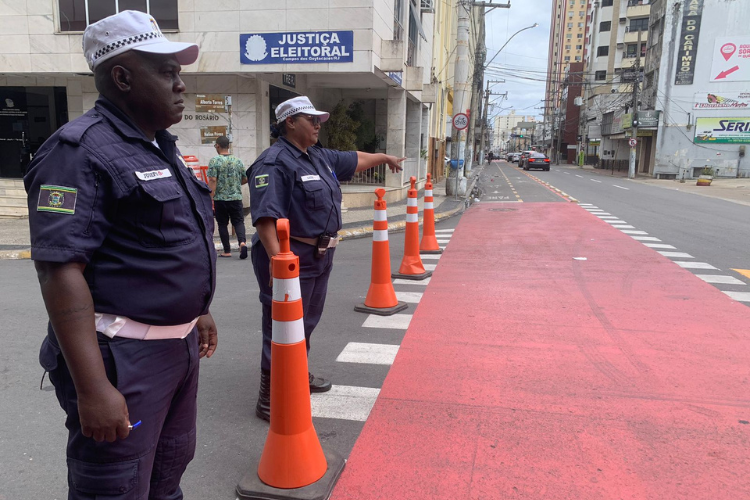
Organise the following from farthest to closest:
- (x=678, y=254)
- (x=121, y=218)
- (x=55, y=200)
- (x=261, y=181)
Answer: (x=678, y=254)
(x=261, y=181)
(x=121, y=218)
(x=55, y=200)

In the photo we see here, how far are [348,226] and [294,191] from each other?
8.58m

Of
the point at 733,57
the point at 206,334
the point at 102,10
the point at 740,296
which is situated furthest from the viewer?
the point at 733,57

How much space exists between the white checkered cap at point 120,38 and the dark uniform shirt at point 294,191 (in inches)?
66.8

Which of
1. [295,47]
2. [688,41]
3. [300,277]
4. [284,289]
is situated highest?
[688,41]

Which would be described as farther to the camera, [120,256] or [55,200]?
[120,256]

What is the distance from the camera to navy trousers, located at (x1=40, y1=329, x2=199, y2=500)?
1720 millimetres

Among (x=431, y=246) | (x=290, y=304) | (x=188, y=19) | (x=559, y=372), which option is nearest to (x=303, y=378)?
(x=290, y=304)

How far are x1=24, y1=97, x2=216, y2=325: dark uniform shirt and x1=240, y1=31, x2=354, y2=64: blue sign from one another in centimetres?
1273

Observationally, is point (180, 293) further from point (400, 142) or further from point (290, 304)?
point (400, 142)

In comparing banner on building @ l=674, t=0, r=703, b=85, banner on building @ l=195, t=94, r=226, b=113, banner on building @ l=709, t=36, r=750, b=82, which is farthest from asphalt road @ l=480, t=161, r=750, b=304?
banner on building @ l=709, t=36, r=750, b=82

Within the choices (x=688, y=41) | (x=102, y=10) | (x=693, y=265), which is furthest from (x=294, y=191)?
(x=688, y=41)

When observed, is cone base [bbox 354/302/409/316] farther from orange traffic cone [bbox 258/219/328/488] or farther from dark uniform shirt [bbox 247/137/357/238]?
orange traffic cone [bbox 258/219/328/488]

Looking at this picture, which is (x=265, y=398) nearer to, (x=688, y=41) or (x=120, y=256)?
(x=120, y=256)

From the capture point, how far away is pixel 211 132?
49.5 feet
